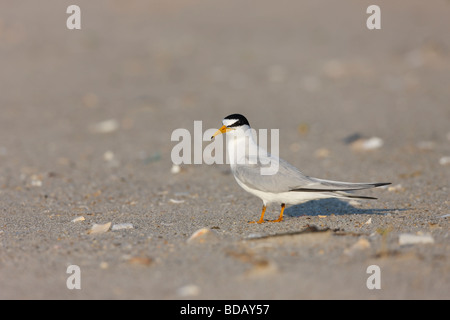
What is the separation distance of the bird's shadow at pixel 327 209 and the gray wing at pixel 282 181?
0.74 metres

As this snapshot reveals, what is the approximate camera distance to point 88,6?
1648cm

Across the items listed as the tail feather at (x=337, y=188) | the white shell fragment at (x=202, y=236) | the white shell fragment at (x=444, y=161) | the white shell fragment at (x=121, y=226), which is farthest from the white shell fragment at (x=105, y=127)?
the white shell fragment at (x=202, y=236)

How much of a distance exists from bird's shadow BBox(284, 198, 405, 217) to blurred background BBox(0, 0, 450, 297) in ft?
1.18

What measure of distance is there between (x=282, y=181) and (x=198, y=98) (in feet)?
21.3

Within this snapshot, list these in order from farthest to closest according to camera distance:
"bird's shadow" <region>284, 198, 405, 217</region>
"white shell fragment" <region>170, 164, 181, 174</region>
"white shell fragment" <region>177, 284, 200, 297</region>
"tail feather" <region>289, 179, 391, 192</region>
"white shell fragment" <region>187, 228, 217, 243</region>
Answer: "white shell fragment" <region>170, 164, 181, 174</region>
"bird's shadow" <region>284, 198, 405, 217</region>
"tail feather" <region>289, 179, 391, 192</region>
"white shell fragment" <region>187, 228, 217, 243</region>
"white shell fragment" <region>177, 284, 200, 297</region>

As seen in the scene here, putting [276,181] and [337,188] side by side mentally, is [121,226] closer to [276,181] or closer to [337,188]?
[276,181]

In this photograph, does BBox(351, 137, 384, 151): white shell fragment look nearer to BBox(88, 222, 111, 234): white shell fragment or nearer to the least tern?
the least tern

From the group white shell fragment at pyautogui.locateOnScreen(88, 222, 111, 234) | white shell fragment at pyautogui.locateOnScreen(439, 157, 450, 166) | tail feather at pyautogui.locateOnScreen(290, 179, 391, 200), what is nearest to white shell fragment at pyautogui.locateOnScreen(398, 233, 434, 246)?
tail feather at pyautogui.locateOnScreen(290, 179, 391, 200)

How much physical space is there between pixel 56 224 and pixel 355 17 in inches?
503

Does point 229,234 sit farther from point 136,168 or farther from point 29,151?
point 29,151

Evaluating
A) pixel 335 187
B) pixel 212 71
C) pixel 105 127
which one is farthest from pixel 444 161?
pixel 212 71

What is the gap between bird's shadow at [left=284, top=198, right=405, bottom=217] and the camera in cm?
539

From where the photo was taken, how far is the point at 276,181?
474 centimetres
